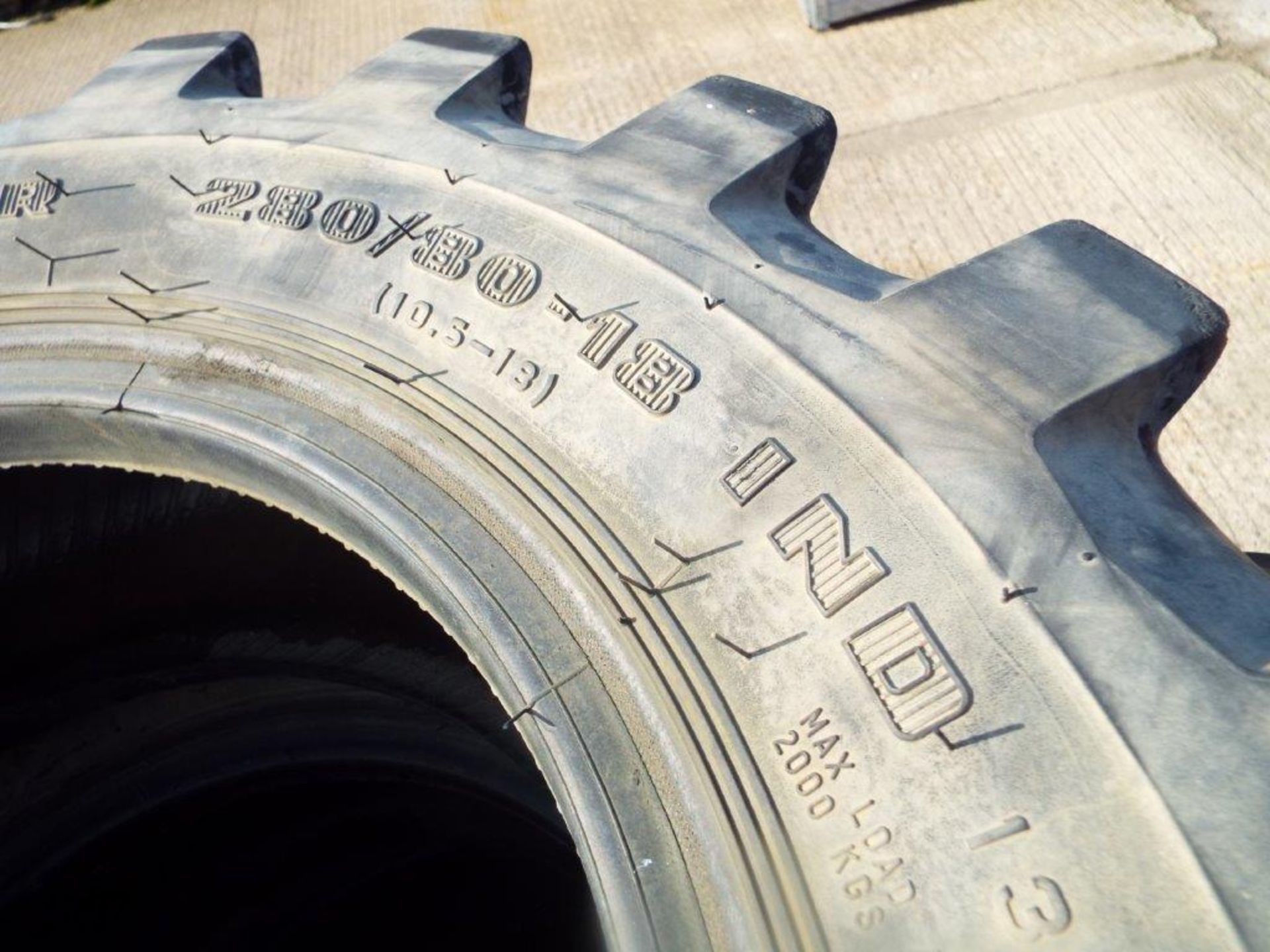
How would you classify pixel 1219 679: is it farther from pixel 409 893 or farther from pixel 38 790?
pixel 38 790

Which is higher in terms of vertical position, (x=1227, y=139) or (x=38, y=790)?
(x=1227, y=139)

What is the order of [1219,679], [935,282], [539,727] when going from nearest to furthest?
[1219,679], [539,727], [935,282]

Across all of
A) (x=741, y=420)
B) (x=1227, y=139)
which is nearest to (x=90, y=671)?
(x=741, y=420)

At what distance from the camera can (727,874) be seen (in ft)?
4.70

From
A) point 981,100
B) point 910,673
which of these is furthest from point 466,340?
point 981,100

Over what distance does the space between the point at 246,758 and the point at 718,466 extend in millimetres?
2310

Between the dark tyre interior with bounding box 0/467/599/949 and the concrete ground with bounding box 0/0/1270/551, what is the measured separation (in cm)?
183

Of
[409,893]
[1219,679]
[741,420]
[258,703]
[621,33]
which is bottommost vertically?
[1219,679]

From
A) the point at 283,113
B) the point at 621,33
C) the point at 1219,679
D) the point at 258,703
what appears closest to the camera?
the point at 1219,679

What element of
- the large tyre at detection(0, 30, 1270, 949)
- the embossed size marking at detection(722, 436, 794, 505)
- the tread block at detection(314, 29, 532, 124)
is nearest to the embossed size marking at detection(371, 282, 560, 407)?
the large tyre at detection(0, 30, 1270, 949)

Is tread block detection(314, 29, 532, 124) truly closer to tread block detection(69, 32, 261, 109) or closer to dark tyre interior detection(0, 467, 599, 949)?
tread block detection(69, 32, 261, 109)

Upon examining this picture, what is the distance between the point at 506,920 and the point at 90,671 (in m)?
1.33

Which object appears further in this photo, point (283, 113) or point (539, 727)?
point (283, 113)

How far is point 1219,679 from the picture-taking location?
1307 mm
